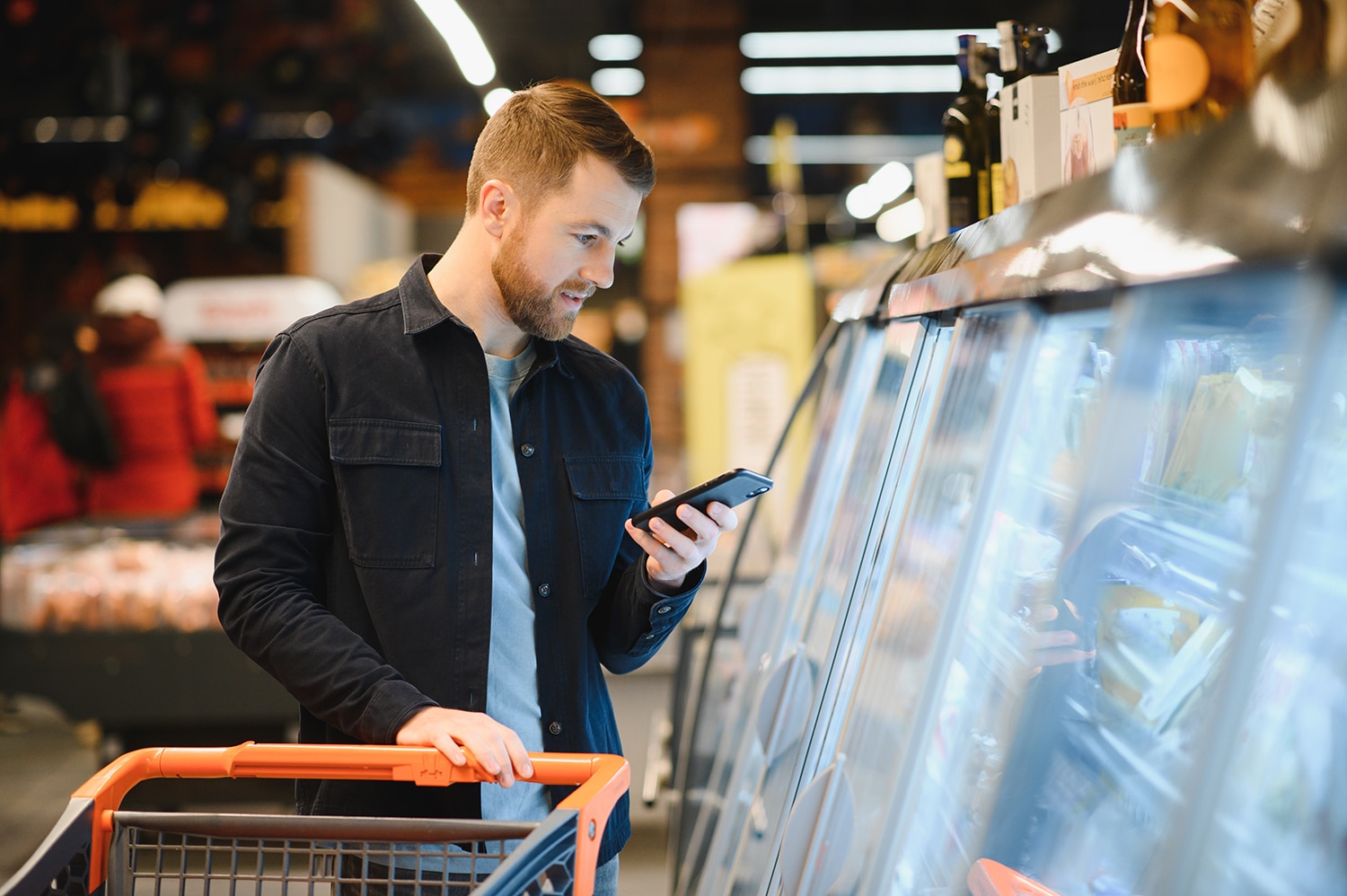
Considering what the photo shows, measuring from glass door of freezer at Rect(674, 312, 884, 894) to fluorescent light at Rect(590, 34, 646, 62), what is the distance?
789 cm

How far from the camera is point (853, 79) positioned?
1158 cm

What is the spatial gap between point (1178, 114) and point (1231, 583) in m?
0.48

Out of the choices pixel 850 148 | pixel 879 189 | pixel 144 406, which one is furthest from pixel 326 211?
pixel 850 148

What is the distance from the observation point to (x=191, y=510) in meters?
6.11

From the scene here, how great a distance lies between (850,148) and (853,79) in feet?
8.31

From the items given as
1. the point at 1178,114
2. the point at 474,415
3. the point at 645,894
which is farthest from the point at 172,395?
the point at 1178,114

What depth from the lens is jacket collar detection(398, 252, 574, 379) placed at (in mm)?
1609

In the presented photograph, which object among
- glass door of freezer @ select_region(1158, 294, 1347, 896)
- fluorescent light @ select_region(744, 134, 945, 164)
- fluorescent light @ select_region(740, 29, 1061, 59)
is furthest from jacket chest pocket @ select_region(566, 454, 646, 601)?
fluorescent light @ select_region(744, 134, 945, 164)

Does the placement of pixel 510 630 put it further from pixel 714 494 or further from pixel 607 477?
pixel 714 494

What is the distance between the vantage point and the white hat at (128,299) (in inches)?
223

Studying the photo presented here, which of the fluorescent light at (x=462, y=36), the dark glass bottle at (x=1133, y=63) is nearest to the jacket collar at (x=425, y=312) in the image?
the dark glass bottle at (x=1133, y=63)

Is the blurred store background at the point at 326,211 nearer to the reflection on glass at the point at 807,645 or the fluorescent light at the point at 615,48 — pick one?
the fluorescent light at the point at 615,48

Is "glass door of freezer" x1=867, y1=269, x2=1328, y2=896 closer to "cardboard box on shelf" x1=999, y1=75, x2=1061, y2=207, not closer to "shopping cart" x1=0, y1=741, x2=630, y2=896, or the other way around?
"shopping cart" x1=0, y1=741, x2=630, y2=896

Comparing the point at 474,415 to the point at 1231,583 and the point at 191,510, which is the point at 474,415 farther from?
the point at 191,510
